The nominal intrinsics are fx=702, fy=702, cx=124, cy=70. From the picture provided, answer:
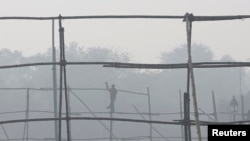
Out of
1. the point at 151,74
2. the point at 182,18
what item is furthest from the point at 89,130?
the point at 182,18

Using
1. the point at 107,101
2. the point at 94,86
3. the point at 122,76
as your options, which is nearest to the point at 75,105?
the point at 107,101

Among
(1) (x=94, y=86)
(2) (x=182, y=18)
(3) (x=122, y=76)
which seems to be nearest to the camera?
(2) (x=182, y=18)

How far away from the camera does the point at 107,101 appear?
179 ft

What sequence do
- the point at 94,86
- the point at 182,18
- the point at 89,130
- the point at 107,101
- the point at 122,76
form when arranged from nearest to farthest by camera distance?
the point at 182,18, the point at 89,130, the point at 107,101, the point at 94,86, the point at 122,76

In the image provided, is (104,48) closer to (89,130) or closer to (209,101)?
(209,101)

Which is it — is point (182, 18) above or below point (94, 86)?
below

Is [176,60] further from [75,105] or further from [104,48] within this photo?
[75,105]

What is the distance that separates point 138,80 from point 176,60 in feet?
89.0

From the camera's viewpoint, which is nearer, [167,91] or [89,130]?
[89,130]

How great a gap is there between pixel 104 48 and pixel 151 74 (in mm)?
5722

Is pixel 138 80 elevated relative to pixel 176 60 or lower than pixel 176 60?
lower

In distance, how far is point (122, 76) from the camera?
66.9 m

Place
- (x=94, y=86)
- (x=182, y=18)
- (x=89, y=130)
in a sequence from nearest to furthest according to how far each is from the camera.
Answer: (x=182, y=18)
(x=89, y=130)
(x=94, y=86)

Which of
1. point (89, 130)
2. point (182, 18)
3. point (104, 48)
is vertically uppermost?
point (104, 48)
